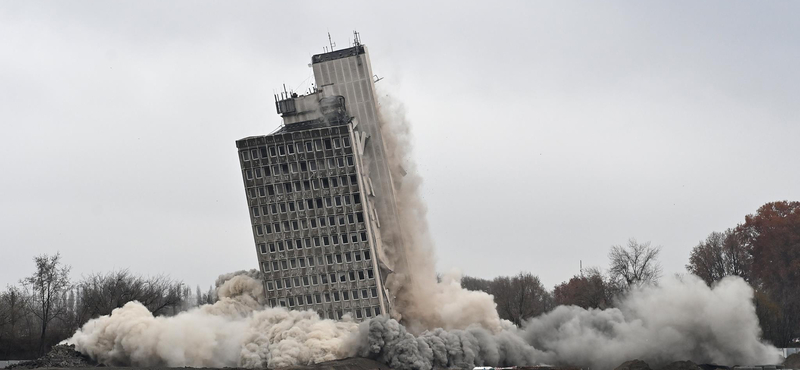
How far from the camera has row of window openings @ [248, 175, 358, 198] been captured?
311ft

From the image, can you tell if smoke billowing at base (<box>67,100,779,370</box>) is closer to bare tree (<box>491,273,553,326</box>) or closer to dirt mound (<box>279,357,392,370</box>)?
dirt mound (<box>279,357,392,370</box>)

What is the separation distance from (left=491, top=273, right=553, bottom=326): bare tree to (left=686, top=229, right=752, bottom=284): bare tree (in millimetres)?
23416

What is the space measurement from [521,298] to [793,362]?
64.3 meters

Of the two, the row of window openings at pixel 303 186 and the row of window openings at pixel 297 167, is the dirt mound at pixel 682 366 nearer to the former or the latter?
the row of window openings at pixel 303 186

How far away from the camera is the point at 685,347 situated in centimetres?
7769

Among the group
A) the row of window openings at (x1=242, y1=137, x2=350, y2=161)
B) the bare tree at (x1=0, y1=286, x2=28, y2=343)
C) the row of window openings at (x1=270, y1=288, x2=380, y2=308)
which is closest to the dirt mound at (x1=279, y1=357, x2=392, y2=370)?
the row of window openings at (x1=270, y1=288, x2=380, y2=308)

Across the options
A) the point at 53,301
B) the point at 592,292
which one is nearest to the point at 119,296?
the point at 53,301

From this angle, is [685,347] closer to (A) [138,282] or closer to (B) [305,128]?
(B) [305,128]

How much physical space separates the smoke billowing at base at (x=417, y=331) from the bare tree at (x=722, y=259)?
44.9 m

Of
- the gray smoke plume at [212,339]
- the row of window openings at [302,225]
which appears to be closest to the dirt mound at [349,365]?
the gray smoke plume at [212,339]

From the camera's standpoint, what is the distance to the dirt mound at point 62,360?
85.9 metres

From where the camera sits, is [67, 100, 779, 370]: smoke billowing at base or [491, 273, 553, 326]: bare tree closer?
[67, 100, 779, 370]: smoke billowing at base

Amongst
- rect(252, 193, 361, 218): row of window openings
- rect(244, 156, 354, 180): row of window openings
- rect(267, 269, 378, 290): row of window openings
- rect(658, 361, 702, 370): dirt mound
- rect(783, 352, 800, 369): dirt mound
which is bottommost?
rect(783, 352, 800, 369): dirt mound

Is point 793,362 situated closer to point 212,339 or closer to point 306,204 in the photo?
point 306,204
